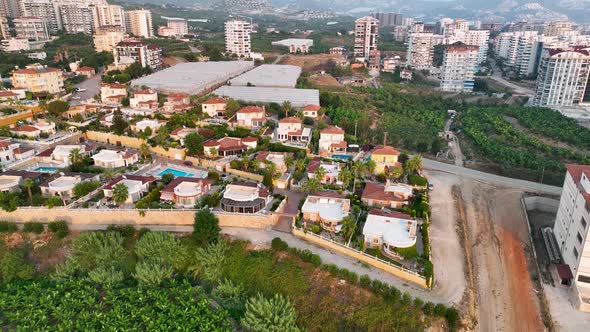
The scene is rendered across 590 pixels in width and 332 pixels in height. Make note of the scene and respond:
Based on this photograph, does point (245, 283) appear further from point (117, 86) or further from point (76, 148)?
point (117, 86)

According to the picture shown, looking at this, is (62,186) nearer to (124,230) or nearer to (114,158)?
(114,158)

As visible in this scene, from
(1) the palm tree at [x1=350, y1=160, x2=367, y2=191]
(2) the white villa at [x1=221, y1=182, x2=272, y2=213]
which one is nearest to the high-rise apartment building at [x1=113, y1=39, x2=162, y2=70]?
(2) the white villa at [x1=221, y1=182, x2=272, y2=213]

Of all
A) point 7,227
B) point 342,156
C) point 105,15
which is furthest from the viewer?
point 105,15

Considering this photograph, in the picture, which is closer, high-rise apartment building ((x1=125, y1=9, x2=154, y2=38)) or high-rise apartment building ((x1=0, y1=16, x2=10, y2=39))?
high-rise apartment building ((x1=0, y1=16, x2=10, y2=39))

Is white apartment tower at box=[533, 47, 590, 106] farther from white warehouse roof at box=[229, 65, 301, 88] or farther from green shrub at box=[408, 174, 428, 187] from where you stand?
green shrub at box=[408, 174, 428, 187]

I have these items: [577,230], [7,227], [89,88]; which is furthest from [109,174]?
[89,88]

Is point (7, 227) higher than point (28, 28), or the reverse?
point (28, 28)
